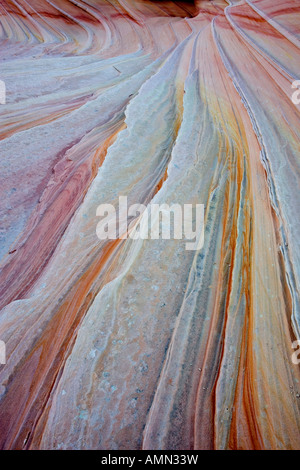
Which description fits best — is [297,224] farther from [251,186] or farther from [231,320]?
[231,320]

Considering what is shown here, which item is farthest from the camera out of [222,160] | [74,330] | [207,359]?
[222,160]

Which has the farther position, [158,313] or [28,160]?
[28,160]

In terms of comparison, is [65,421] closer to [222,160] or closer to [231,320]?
[231,320]
